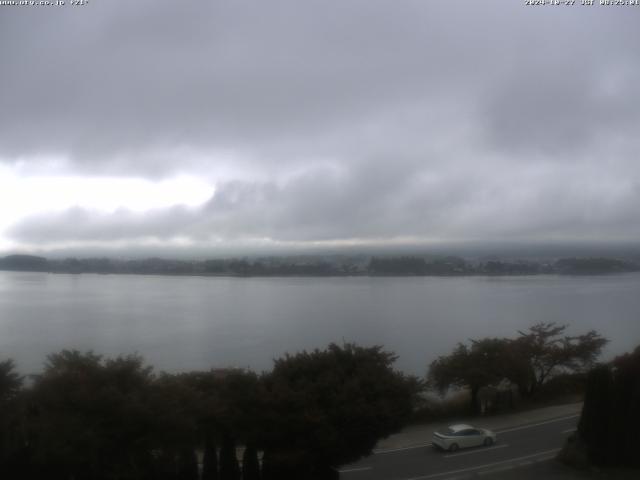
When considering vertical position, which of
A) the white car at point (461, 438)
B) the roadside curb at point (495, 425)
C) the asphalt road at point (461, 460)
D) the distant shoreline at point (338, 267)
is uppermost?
the distant shoreline at point (338, 267)

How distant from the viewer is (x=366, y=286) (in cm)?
4241

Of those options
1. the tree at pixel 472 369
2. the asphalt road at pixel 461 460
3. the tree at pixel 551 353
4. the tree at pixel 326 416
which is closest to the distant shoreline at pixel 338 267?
the tree at pixel 551 353

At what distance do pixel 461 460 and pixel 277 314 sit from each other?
19.8m

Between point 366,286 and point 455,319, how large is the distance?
525 inches

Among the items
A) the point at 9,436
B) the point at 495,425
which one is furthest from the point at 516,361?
the point at 9,436

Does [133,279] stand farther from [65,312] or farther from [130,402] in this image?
[130,402]

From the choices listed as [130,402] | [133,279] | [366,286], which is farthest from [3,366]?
[133,279]

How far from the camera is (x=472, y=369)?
14.8 m

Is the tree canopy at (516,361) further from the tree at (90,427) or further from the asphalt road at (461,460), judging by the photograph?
the tree at (90,427)

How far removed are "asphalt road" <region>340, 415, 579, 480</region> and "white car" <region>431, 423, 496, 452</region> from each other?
0.12 metres

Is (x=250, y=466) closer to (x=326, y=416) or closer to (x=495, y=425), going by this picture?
(x=326, y=416)

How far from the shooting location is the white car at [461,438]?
1083 cm

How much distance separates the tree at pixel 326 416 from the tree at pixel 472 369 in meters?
6.51

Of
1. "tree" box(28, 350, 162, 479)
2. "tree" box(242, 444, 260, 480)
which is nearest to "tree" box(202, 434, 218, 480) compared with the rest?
"tree" box(242, 444, 260, 480)
